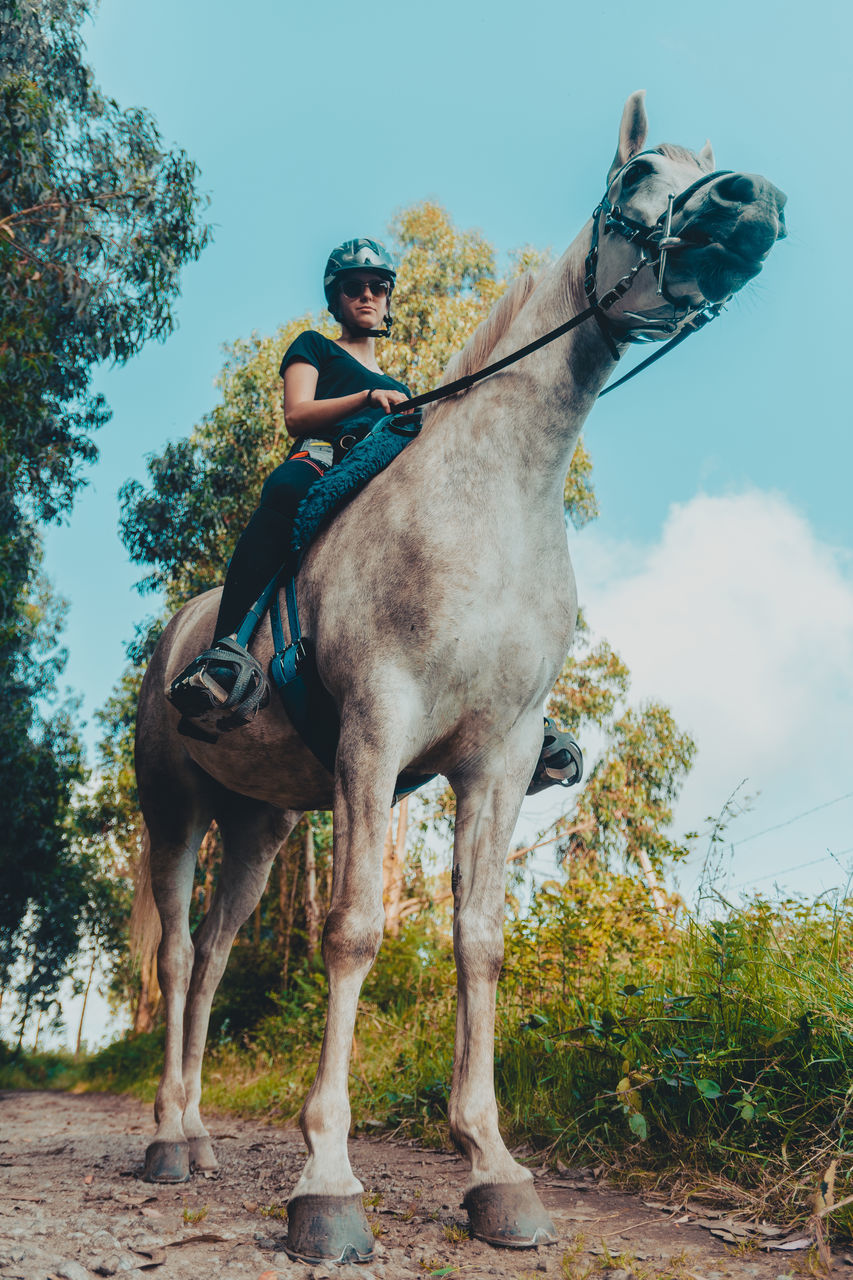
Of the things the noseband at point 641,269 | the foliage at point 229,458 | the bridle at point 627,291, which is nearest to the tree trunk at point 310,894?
the foliage at point 229,458

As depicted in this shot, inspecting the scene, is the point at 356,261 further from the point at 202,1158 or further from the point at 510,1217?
the point at 202,1158

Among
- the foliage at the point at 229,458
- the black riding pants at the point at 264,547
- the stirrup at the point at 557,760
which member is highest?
the foliage at the point at 229,458

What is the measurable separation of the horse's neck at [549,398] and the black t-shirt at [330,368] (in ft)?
2.37

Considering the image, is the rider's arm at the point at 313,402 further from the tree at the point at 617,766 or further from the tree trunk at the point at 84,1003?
the tree trunk at the point at 84,1003

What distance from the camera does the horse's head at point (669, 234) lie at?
114 inches

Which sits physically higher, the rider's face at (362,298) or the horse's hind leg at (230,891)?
the rider's face at (362,298)

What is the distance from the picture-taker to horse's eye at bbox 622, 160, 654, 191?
10.4 ft

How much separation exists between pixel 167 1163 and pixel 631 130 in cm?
447

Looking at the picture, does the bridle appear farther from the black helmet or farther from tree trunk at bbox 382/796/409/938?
tree trunk at bbox 382/796/409/938

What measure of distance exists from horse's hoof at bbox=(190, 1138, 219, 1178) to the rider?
208 cm

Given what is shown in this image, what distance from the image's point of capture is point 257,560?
12.3 feet

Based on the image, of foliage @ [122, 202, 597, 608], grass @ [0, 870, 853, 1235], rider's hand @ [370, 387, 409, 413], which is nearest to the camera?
grass @ [0, 870, 853, 1235]

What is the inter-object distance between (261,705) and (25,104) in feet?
33.5

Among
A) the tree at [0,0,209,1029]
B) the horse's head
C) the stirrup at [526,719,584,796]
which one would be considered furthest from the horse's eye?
the tree at [0,0,209,1029]
